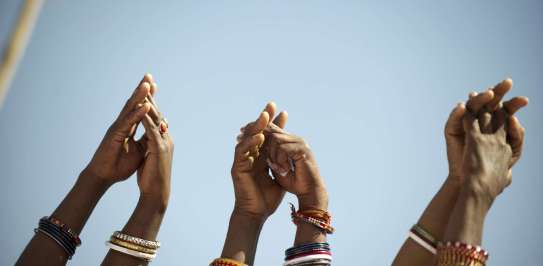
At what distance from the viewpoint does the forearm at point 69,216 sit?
3324mm

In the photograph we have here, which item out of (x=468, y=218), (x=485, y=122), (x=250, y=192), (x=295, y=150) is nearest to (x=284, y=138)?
(x=295, y=150)

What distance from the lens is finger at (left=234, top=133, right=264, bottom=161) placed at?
12.1 feet

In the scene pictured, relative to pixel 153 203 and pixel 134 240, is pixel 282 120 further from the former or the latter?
pixel 134 240

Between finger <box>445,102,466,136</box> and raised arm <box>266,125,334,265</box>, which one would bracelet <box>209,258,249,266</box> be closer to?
raised arm <box>266,125,334,265</box>

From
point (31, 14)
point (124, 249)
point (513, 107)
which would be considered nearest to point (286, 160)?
point (124, 249)

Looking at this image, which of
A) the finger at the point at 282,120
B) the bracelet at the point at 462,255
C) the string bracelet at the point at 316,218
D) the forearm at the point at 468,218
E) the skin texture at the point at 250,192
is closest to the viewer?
the bracelet at the point at 462,255

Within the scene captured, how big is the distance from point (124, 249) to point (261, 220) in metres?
0.99

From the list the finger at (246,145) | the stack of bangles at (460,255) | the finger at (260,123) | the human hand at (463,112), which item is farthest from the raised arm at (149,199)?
the human hand at (463,112)

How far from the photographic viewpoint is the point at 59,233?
11.3ft

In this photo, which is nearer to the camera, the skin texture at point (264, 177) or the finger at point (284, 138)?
the skin texture at point (264, 177)

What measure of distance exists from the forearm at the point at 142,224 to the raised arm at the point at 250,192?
1.68ft

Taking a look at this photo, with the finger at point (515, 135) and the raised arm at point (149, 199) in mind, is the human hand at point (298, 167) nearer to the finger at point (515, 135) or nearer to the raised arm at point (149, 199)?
the raised arm at point (149, 199)

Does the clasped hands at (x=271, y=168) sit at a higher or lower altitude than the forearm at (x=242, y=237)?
higher

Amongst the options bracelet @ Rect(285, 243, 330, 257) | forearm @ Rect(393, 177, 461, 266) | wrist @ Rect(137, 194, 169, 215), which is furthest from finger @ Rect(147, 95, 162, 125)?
forearm @ Rect(393, 177, 461, 266)
